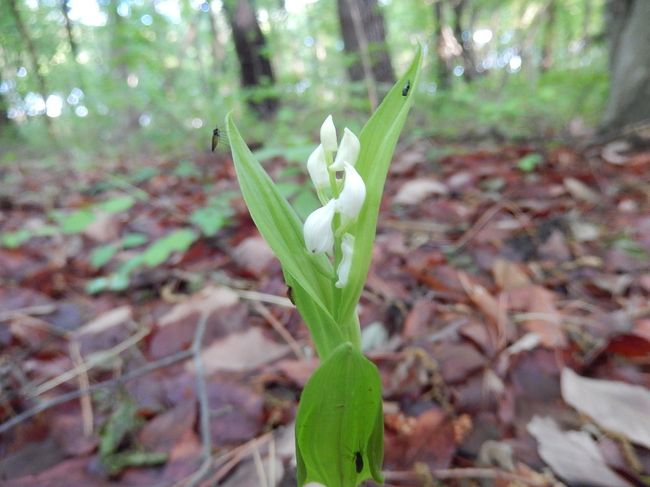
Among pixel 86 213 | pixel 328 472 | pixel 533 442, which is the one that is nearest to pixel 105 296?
pixel 86 213

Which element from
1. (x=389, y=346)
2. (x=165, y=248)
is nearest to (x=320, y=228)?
(x=389, y=346)

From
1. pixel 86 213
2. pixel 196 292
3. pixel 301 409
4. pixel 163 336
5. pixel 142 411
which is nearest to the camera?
pixel 301 409

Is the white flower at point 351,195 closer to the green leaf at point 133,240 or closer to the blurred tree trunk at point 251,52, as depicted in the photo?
the green leaf at point 133,240

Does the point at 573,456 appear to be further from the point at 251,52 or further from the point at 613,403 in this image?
the point at 251,52

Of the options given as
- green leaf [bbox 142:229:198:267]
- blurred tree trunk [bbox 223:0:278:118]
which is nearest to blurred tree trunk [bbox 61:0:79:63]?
blurred tree trunk [bbox 223:0:278:118]

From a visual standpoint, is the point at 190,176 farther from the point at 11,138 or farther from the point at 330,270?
the point at 11,138

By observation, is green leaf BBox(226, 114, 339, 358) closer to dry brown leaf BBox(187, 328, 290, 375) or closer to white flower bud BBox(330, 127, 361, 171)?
white flower bud BBox(330, 127, 361, 171)
